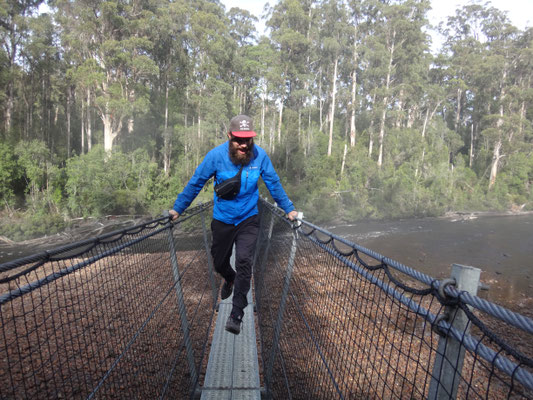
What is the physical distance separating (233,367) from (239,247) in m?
0.89

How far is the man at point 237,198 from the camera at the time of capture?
2408 millimetres

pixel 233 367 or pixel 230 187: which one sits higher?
pixel 230 187

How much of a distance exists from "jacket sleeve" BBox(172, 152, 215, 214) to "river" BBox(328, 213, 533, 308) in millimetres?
9159

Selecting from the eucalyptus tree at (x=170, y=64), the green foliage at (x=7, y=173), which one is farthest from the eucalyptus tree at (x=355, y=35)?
the green foliage at (x=7, y=173)

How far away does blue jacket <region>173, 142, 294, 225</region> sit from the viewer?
8.17ft

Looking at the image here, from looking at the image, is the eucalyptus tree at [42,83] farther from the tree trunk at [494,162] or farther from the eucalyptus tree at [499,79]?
the tree trunk at [494,162]

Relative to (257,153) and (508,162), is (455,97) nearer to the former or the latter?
(508,162)

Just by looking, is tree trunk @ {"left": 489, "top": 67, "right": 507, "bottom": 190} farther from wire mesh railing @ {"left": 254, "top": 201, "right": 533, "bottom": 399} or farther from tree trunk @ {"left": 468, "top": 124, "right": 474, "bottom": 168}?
wire mesh railing @ {"left": 254, "top": 201, "right": 533, "bottom": 399}

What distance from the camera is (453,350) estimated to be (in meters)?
0.82

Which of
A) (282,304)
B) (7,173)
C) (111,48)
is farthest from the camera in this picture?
(111,48)

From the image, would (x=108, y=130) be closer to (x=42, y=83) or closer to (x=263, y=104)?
Result: (x=42, y=83)

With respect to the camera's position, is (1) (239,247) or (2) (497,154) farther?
(2) (497,154)

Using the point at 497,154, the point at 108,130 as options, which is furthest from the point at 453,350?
the point at 497,154

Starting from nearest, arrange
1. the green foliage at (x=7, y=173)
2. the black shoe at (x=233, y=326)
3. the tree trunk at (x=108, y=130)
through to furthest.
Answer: the black shoe at (x=233, y=326), the green foliage at (x=7, y=173), the tree trunk at (x=108, y=130)
